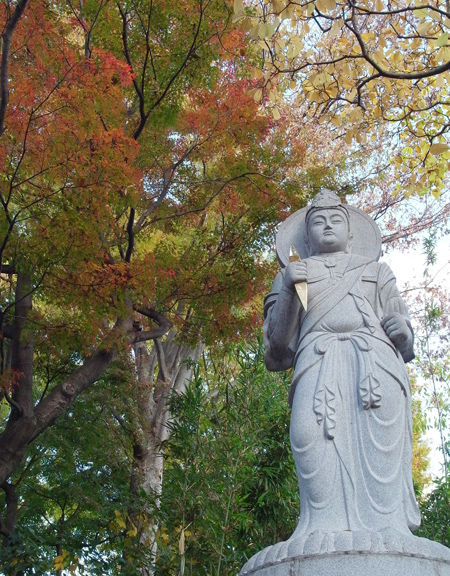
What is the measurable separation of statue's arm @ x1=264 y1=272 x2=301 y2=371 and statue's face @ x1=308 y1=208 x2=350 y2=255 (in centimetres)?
35

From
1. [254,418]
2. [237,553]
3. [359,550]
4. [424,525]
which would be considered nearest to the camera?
[359,550]

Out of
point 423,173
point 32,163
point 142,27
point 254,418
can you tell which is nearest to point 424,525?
point 254,418

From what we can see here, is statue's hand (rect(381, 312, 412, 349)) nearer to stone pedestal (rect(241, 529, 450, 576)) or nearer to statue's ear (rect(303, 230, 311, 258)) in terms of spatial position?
statue's ear (rect(303, 230, 311, 258))

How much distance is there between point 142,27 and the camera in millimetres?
9414

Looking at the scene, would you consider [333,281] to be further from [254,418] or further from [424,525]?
[424,525]

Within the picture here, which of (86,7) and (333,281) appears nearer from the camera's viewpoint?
(333,281)

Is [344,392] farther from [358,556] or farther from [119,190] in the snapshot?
[119,190]

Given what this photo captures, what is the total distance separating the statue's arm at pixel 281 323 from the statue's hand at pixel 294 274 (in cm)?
3

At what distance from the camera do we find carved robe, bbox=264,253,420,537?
13.8ft

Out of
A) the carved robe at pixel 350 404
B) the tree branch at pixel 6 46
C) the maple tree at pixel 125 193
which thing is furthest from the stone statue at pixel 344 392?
the maple tree at pixel 125 193

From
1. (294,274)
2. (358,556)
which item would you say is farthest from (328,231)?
(358,556)

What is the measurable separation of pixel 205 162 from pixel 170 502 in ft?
16.5

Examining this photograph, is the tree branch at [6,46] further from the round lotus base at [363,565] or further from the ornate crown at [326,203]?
the round lotus base at [363,565]

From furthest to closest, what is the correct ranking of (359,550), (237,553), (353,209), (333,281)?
(237,553) < (353,209) < (333,281) < (359,550)
